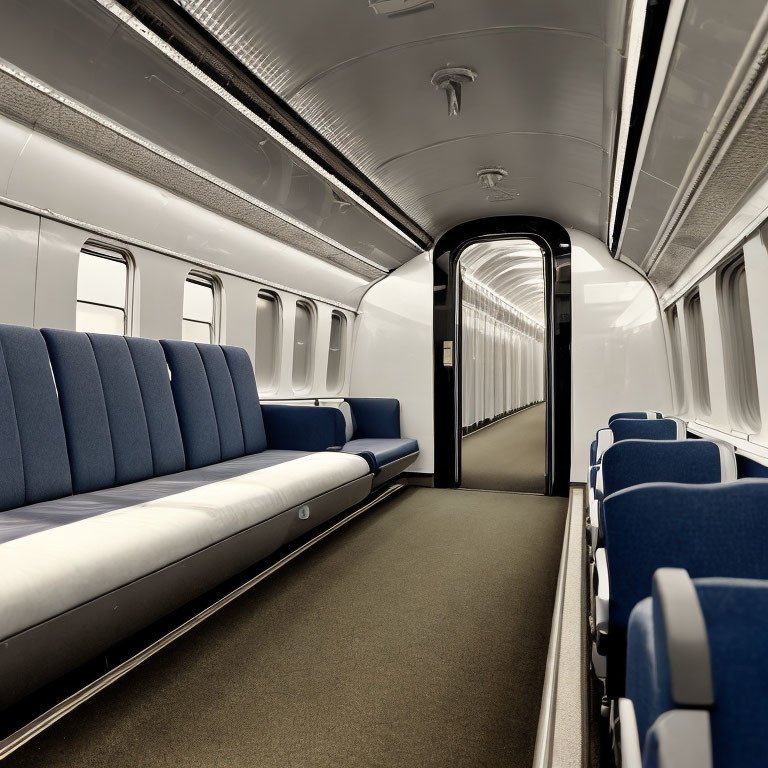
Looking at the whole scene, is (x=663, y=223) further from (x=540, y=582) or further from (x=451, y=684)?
(x=451, y=684)

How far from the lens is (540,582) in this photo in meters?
3.96

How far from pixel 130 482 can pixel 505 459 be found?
7180 mm

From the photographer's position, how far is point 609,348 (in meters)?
7.03

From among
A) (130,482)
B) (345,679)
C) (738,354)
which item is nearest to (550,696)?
(345,679)

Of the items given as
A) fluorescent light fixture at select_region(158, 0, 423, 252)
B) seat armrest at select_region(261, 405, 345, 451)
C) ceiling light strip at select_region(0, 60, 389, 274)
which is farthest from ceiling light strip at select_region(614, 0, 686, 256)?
seat armrest at select_region(261, 405, 345, 451)

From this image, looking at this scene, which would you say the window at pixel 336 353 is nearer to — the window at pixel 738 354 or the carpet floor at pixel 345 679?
the carpet floor at pixel 345 679

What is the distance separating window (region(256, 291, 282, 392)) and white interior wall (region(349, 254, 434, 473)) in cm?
161

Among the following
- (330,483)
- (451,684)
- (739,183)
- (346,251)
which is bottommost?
(451,684)

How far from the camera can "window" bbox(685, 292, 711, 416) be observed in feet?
20.4

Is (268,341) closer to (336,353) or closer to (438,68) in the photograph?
(336,353)

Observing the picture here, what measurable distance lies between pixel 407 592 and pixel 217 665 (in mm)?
1323

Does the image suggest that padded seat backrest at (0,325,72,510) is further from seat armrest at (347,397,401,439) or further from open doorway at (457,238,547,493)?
open doorway at (457,238,547,493)

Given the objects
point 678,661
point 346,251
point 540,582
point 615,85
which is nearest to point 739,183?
point 615,85

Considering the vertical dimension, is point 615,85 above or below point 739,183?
above
